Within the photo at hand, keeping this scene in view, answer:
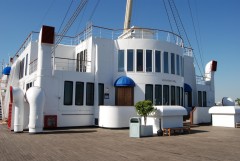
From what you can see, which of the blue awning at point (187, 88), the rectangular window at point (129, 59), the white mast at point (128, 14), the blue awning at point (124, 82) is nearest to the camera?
the blue awning at point (124, 82)

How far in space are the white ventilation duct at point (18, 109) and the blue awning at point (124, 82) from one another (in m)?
7.48

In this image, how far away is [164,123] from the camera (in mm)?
16375

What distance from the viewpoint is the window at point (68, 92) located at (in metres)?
19.6

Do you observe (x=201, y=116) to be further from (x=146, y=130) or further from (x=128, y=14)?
(x=128, y=14)

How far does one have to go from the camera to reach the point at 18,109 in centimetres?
1622

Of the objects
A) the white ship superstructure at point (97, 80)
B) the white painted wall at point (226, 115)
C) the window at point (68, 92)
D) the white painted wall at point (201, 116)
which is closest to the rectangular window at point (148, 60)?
the white ship superstructure at point (97, 80)

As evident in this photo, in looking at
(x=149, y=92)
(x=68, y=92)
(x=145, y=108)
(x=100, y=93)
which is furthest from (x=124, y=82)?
(x=145, y=108)

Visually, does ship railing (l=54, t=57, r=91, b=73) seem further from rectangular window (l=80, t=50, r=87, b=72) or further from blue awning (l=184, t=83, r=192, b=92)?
blue awning (l=184, t=83, r=192, b=92)

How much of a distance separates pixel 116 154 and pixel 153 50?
1379cm

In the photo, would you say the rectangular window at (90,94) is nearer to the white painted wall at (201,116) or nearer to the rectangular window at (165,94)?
the rectangular window at (165,94)

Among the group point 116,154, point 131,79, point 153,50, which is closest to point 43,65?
point 131,79

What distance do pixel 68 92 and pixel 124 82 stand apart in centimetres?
438

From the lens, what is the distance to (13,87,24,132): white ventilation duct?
16.0m

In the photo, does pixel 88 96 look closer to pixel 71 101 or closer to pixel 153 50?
pixel 71 101
